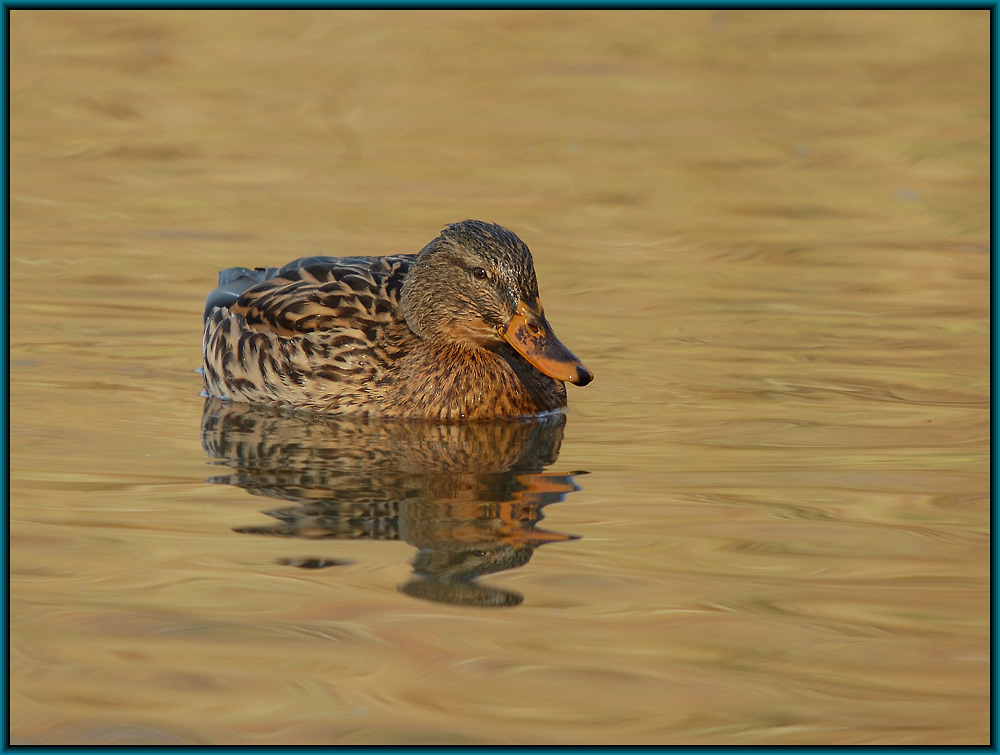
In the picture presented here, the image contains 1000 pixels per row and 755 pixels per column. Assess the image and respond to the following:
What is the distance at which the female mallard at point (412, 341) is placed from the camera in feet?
28.5

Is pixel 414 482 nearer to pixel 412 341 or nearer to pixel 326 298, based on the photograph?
pixel 412 341

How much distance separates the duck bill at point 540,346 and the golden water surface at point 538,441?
0.36 metres

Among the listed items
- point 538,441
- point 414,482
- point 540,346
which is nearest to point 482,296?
point 540,346

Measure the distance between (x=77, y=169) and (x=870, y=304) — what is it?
7.82 m

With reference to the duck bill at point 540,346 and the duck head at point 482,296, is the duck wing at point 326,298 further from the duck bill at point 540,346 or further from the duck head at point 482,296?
the duck bill at point 540,346

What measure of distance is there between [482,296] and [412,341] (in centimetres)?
55

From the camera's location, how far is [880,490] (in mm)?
7410

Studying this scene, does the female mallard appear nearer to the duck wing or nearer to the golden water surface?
the duck wing

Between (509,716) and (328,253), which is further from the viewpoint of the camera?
(328,253)

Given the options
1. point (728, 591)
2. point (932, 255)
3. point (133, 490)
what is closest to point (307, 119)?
point (932, 255)

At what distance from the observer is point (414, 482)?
7383 millimetres

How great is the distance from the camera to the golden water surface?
530 centimetres

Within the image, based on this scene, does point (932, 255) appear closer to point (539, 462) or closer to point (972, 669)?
point (539, 462)

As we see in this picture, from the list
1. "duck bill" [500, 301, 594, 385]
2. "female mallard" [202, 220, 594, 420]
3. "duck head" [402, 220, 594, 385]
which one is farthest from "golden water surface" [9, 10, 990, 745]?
"duck head" [402, 220, 594, 385]
